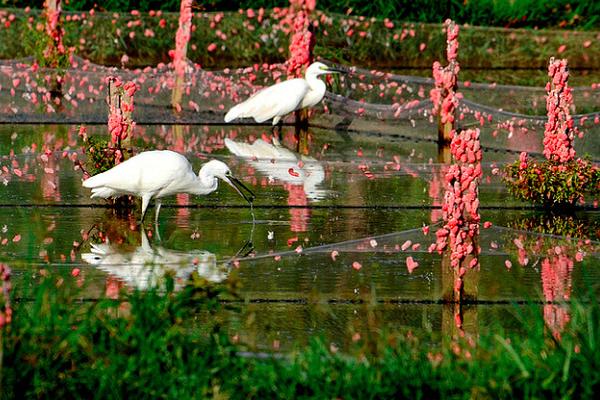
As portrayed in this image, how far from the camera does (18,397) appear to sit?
21.1ft

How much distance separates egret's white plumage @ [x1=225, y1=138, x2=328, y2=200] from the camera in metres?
14.2

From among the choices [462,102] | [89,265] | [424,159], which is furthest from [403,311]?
[462,102]

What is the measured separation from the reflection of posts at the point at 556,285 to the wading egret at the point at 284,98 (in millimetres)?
7267

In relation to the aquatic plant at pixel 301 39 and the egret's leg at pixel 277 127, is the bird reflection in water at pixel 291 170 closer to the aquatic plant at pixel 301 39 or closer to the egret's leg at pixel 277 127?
the egret's leg at pixel 277 127

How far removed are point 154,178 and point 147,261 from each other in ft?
4.76

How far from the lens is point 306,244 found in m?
11.0

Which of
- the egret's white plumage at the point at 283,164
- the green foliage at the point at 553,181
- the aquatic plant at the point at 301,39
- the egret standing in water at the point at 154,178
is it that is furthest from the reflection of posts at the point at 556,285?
the aquatic plant at the point at 301,39

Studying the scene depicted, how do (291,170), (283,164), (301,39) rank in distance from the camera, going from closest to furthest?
(291,170)
(283,164)
(301,39)

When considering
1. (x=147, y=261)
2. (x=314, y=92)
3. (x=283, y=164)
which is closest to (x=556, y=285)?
(x=147, y=261)

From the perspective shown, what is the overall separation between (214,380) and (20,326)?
91 centimetres

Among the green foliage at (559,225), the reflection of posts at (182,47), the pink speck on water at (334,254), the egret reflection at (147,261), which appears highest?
the reflection of posts at (182,47)

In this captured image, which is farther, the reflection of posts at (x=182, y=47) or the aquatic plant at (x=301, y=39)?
the reflection of posts at (x=182, y=47)

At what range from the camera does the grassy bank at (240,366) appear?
6.37 m

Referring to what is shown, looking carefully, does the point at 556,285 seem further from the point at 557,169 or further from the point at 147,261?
the point at 557,169
